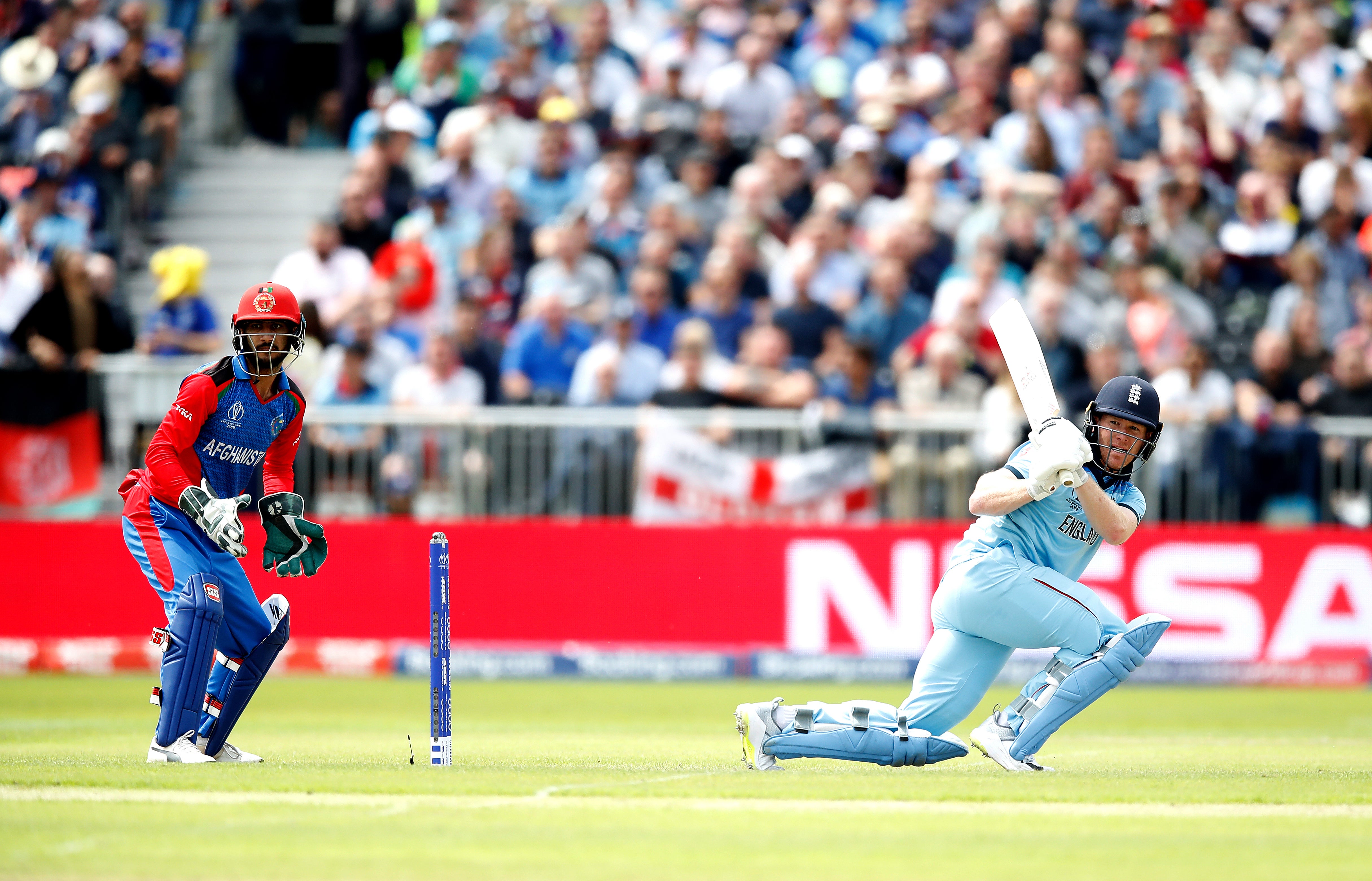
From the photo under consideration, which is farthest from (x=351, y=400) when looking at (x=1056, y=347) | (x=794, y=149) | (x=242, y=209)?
(x=1056, y=347)

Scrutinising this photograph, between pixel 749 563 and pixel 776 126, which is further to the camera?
pixel 776 126

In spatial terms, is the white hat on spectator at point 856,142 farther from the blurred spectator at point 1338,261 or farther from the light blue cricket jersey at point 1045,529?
the light blue cricket jersey at point 1045,529

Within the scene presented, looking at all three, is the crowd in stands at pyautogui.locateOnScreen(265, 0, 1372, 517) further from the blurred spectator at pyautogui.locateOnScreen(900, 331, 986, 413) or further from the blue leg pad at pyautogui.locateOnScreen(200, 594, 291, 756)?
the blue leg pad at pyautogui.locateOnScreen(200, 594, 291, 756)

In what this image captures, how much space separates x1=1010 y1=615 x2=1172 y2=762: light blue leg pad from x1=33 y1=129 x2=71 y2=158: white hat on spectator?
46.4ft

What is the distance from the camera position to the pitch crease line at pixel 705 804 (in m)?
7.35

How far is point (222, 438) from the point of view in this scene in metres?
8.99

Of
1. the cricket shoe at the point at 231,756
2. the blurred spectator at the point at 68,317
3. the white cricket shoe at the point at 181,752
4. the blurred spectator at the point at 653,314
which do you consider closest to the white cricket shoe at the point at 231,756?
the cricket shoe at the point at 231,756

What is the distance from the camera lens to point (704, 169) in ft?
62.7

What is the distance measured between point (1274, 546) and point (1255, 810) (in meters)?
9.29

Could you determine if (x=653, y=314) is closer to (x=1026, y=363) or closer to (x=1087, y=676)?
(x=1026, y=363)

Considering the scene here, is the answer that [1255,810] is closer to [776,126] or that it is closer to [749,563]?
[749,563]

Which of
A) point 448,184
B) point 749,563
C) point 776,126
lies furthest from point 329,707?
point 776,126

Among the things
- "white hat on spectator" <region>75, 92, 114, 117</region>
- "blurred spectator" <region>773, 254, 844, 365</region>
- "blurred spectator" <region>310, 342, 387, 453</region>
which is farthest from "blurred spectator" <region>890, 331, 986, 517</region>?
"white hat on spectator" <region>75, 92, 114, 117</region>

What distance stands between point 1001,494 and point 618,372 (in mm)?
9184
